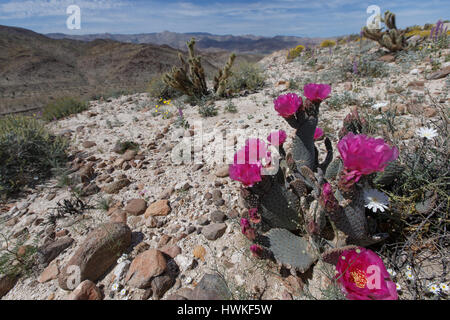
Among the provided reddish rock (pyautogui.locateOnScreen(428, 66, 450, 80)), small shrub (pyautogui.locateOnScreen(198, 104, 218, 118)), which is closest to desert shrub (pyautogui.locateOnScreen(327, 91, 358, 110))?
reddish rock (pyautogui.locateOnScreen(428, 66, 450, 80))

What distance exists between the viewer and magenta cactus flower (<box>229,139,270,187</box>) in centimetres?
124

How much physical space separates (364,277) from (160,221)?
1.66 meters

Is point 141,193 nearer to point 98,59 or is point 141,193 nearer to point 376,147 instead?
point 376,147

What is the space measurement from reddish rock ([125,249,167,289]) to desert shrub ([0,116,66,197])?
2.21m

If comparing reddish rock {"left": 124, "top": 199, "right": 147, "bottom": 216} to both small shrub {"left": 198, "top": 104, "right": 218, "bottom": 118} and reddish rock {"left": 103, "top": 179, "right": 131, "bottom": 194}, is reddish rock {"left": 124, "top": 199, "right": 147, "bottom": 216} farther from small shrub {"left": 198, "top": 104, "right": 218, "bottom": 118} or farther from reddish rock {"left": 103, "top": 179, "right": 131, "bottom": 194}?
small shrub {"left": 198, "top": 104, "right": 218, "bottom": 118}

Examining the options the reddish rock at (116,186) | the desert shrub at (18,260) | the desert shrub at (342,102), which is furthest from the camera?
the desert shrub at (342,102)

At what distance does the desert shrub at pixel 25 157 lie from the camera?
2992 mm

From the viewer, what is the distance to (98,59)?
110 feet

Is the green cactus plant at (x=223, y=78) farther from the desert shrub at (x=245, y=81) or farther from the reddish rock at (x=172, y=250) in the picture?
the reddish rock at (x=172, y=250)

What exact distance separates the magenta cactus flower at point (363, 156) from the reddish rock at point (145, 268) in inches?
54.8

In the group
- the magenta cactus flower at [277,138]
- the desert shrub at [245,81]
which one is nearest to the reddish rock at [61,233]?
the magenta cactus flower at [277,138]

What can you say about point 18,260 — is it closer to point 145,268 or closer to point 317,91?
point 145,268

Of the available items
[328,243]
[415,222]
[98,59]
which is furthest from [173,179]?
[98,59]
